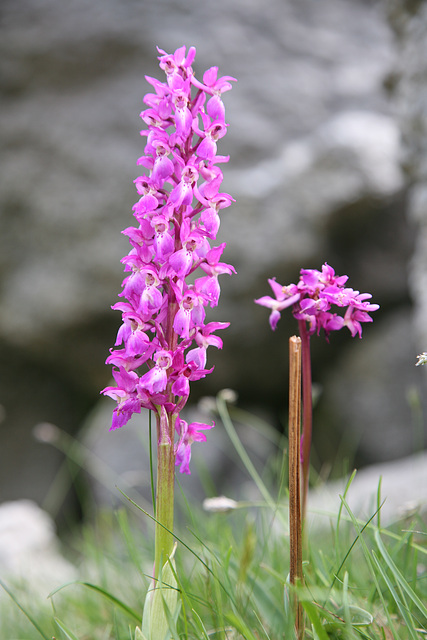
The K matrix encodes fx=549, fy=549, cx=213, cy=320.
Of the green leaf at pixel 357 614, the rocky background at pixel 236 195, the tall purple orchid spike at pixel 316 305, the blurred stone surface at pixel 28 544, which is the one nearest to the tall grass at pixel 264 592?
the green leaf at pixel 357 614

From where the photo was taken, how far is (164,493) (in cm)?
51

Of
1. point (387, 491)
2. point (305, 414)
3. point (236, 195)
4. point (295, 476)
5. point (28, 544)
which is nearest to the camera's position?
point (295, 476)

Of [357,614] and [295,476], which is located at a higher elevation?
[295,476]

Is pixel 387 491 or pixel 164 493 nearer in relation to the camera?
pixel 164 493

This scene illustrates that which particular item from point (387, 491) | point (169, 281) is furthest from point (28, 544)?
point (169, 281)

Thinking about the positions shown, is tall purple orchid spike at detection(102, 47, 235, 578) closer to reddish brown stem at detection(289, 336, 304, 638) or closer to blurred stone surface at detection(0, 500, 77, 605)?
reddish brown stem at detection(289, 336, 304, 638)

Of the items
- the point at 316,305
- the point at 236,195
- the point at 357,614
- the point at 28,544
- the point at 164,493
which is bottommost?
the point at 28,544

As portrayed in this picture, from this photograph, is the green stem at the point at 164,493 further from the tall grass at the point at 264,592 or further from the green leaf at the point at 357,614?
the green leaf at the point at 357,614

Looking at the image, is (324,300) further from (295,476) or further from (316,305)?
(295,476)

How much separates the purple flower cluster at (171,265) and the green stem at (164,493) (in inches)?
0.7

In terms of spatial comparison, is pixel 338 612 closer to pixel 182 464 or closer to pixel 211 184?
pixel 182 464

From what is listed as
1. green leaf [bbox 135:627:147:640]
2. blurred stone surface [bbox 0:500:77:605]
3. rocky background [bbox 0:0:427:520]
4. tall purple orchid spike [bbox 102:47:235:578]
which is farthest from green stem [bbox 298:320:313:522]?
rocky background [bbox 0:0:427:520]

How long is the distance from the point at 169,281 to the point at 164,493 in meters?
0.20

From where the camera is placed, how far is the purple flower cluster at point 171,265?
1.69 ft
